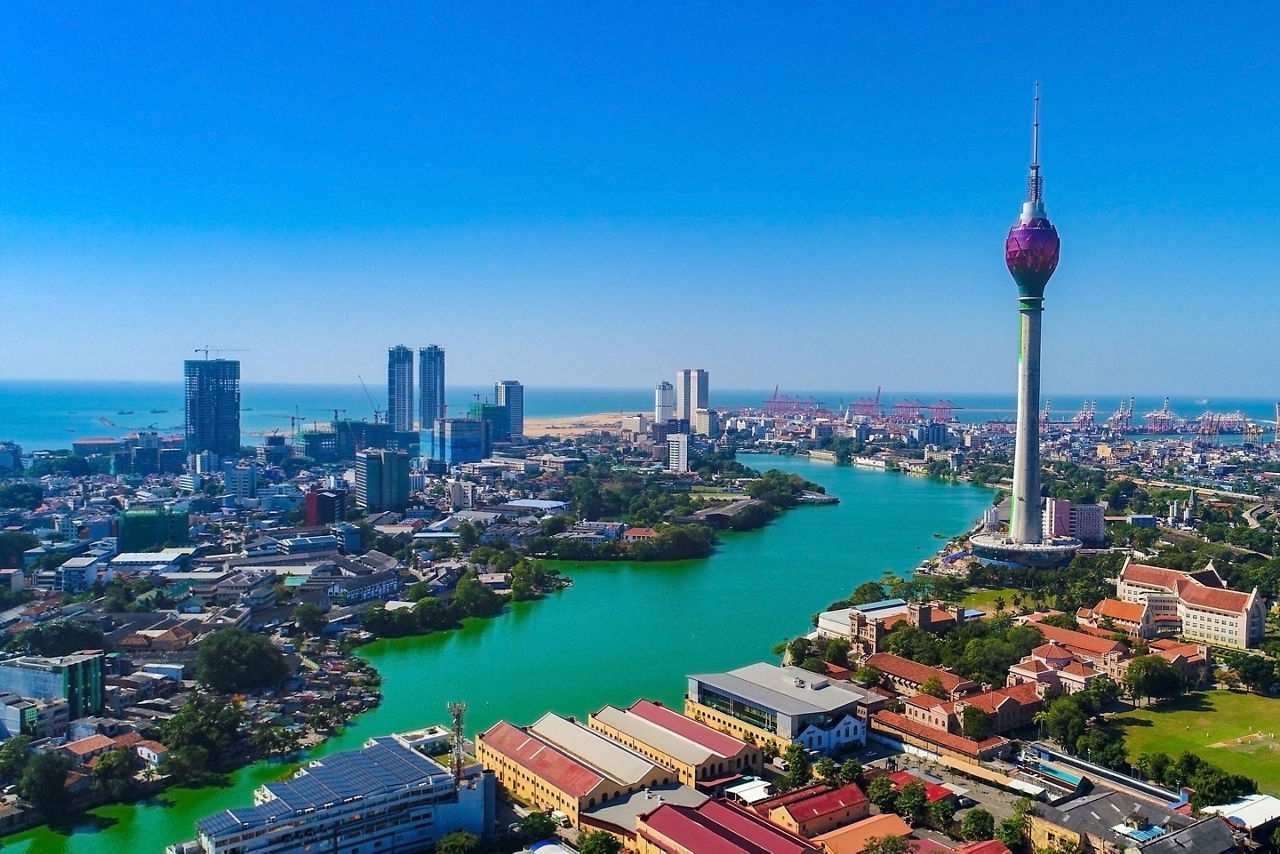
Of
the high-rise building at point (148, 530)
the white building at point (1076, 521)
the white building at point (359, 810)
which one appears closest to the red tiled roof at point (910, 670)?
the white building at point (359, 810)

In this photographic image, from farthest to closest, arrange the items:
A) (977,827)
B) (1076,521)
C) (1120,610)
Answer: (1076,521), (1120,610), (977,827)

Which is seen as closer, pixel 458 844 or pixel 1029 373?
pixel 458 844

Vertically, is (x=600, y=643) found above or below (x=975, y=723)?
below

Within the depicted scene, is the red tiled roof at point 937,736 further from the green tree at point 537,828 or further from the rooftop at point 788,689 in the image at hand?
the green tree at point 537,828

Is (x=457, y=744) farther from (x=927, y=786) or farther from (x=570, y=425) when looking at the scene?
(x=570, y=425)

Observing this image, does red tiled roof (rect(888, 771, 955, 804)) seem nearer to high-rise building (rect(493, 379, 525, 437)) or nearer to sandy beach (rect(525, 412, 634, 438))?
high-rise building (rect(493, 379, 525, 437))

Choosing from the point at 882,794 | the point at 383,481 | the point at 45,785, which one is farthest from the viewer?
the point at 383,481

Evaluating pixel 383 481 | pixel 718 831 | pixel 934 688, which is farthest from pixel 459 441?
pixel 718 831
